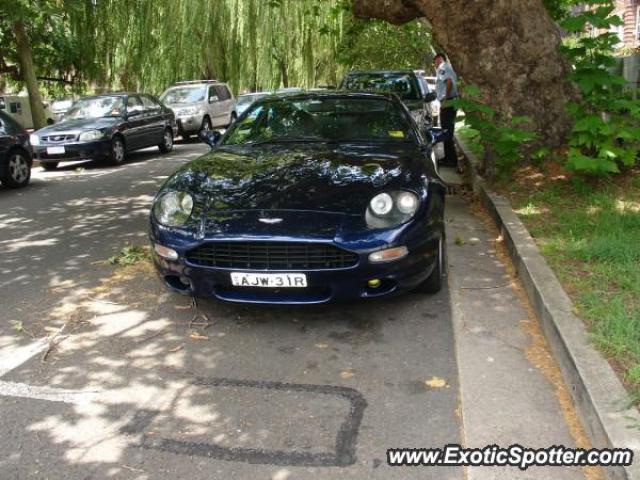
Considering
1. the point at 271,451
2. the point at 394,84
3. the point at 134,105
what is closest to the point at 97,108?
the point at 134,105

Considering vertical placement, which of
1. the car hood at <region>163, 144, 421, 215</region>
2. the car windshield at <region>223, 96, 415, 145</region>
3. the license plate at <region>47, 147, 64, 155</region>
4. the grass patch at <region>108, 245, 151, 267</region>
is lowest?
the grass patch at <region>108, 245, 151, 267</region>

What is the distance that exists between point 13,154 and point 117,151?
3.29m

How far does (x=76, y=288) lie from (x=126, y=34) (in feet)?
26.5

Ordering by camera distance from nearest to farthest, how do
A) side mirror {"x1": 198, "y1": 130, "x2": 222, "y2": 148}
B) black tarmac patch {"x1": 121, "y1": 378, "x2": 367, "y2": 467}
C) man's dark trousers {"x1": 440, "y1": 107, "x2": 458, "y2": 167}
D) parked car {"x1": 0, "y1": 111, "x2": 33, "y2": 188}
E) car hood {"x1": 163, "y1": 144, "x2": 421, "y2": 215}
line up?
black tarmac patch {"x1": 121, "y1": 378, "x2": 367, "y2": 467} < car hood {"x1": 163, "y1": 144, "x2": 421, "y2": 215} < side mirror {"x1": 198, "y1": 130, "x2": 222, "y2": 148} < parked car {"x1": 0, "y1": 111, "x2": 33, "y2": 188} < man's dark trousers {"x1": 440, "y1": 107, "x2": 458, "y2": 167}

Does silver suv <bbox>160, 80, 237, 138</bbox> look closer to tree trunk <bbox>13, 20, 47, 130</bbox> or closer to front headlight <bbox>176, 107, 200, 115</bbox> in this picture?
front headlight <bbox>176, 107, 200, 115</bbox>

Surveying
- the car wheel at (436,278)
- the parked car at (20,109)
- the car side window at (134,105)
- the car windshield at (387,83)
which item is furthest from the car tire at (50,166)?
the parked car at (20,109)

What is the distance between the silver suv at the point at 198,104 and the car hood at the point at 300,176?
1379 cm

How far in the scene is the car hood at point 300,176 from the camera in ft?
14.3

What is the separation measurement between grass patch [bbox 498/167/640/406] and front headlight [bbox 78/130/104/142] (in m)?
8.97

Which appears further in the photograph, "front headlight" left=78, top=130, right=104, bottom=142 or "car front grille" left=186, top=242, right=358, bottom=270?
"front headlight" left=78, top=130, right=104, bottom=142

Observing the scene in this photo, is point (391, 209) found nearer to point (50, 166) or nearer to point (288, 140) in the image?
point (288, 140)

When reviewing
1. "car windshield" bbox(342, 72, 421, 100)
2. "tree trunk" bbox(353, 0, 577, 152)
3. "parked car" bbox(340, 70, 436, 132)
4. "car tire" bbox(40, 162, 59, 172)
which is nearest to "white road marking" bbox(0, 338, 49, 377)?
"tree trunk" bbox(353, 0, 577, 152)

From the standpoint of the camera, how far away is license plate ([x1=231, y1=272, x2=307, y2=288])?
161 inches

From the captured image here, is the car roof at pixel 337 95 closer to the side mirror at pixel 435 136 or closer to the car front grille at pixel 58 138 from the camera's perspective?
the side mirror at pixel 435 136
